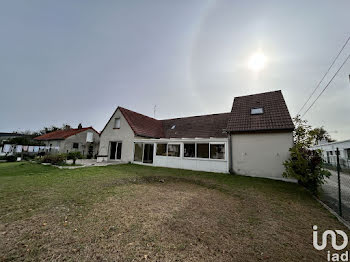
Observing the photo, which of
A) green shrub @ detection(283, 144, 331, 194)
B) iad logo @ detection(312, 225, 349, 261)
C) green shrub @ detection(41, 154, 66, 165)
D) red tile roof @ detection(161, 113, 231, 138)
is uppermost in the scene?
red tile roof @ detection(161, 113, 231, 138)

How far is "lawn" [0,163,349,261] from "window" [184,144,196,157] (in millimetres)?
6383

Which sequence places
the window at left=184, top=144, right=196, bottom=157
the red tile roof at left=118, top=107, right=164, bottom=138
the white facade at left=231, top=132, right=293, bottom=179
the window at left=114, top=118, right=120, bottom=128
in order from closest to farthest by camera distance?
the white facade at left=231, top=132, right=293, bottom=179 → the window at left=184, top=144, right=196, bottom=157 → the red tile roof at left=118, top=107, right=164, bottom=138 → the window at left=114, top=118, right=120, bottom=128

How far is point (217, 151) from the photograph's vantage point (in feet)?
35.0

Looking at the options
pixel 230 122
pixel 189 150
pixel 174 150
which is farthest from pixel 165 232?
pixel 230 122

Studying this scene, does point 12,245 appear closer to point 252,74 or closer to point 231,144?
point 231,144

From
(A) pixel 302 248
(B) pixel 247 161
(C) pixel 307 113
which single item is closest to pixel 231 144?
(B) pixel 247 161

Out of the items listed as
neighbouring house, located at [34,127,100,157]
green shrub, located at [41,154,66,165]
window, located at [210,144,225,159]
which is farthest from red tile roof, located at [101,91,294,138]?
neighbouring house, located at [34,127,100,157]

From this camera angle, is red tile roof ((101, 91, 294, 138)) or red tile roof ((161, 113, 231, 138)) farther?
red tile roof ((161, 113, 231, 138))

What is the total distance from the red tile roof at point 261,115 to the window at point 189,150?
130 inches

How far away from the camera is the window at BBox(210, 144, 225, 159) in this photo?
34.4 ft

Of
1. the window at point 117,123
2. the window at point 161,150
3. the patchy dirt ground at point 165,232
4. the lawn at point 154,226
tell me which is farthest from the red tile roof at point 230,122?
the patchy dirt ground at point 165,232

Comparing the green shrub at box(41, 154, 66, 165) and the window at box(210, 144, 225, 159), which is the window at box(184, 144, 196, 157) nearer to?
the window at box(210, 144, 225, 159)

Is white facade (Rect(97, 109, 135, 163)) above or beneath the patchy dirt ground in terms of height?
above

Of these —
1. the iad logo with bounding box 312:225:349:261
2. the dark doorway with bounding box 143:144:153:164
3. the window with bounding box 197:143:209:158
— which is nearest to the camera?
the iad logo with bounding box 312:225:349:261
